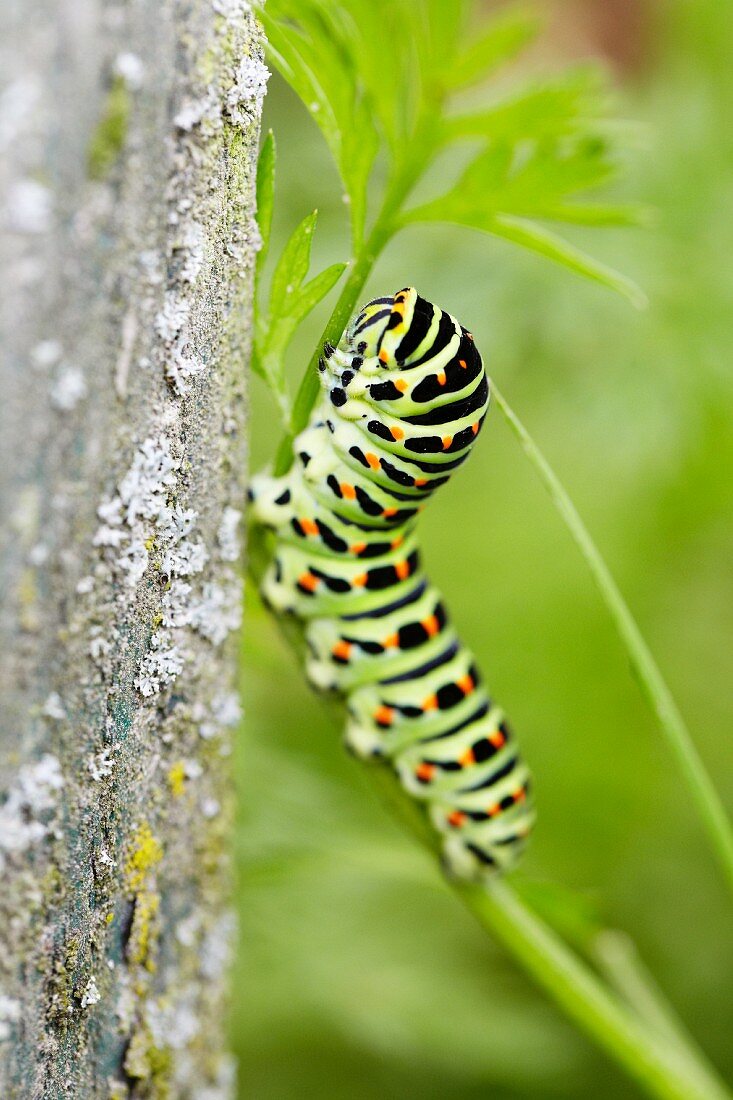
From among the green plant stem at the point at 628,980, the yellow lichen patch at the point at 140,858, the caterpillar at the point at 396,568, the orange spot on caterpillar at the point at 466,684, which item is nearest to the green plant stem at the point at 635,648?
the caterpillar at the point at 396,568

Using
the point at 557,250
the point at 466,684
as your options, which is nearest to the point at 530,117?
the point at 557,250

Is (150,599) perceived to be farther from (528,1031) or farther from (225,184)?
(528,1031)

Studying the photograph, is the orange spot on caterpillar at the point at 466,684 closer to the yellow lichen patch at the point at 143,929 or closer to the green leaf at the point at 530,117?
the yellow lichen patch at the point at 143,929

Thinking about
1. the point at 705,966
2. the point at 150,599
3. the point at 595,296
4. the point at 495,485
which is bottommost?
the point at 705,966

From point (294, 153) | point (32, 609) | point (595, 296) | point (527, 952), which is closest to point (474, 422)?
point (32, 609)

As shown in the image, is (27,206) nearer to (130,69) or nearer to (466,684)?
(130,69)

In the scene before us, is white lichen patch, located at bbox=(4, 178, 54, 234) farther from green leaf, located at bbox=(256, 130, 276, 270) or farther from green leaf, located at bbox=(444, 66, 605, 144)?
green leaf, located at bbox=(444, 66, 605, 144)

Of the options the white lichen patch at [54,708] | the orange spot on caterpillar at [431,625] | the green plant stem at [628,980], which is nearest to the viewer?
the white lichen patch at [54,708]

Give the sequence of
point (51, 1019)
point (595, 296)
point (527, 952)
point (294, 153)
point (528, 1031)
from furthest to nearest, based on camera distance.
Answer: point (294, 153) < point (528, 1031) < point (595, 296) < point (527, 952) < point (51, 1019)
